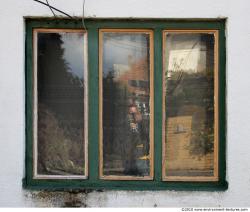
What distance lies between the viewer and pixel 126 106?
17.8 feet

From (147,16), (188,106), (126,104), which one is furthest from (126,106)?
(147,16)

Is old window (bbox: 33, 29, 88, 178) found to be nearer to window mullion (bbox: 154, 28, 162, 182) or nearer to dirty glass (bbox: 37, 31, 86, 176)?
dirty glass (bbox: 37, 31, 86, 176)

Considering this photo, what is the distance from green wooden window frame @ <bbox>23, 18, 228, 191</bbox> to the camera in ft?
17.4

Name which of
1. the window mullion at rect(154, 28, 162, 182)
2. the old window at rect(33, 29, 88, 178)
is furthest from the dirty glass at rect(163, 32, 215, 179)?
the old window at rect(33, 29, 88, 178)

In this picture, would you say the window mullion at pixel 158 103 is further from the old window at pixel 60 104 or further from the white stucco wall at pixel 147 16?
the old window at pixel 60 104

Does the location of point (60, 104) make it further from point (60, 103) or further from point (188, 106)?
point (188, 106)

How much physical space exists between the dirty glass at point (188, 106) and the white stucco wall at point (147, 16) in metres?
0.24

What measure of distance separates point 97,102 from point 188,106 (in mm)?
983

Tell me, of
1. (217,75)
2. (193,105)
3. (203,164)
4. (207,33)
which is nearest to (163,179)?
(203,164)

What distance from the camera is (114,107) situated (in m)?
5.41

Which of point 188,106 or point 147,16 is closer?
point 147,16

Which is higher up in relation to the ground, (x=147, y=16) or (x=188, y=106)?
(x=147, y=16)

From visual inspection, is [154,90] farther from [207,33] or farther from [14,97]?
[14,97]

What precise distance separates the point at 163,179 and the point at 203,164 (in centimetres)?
46
